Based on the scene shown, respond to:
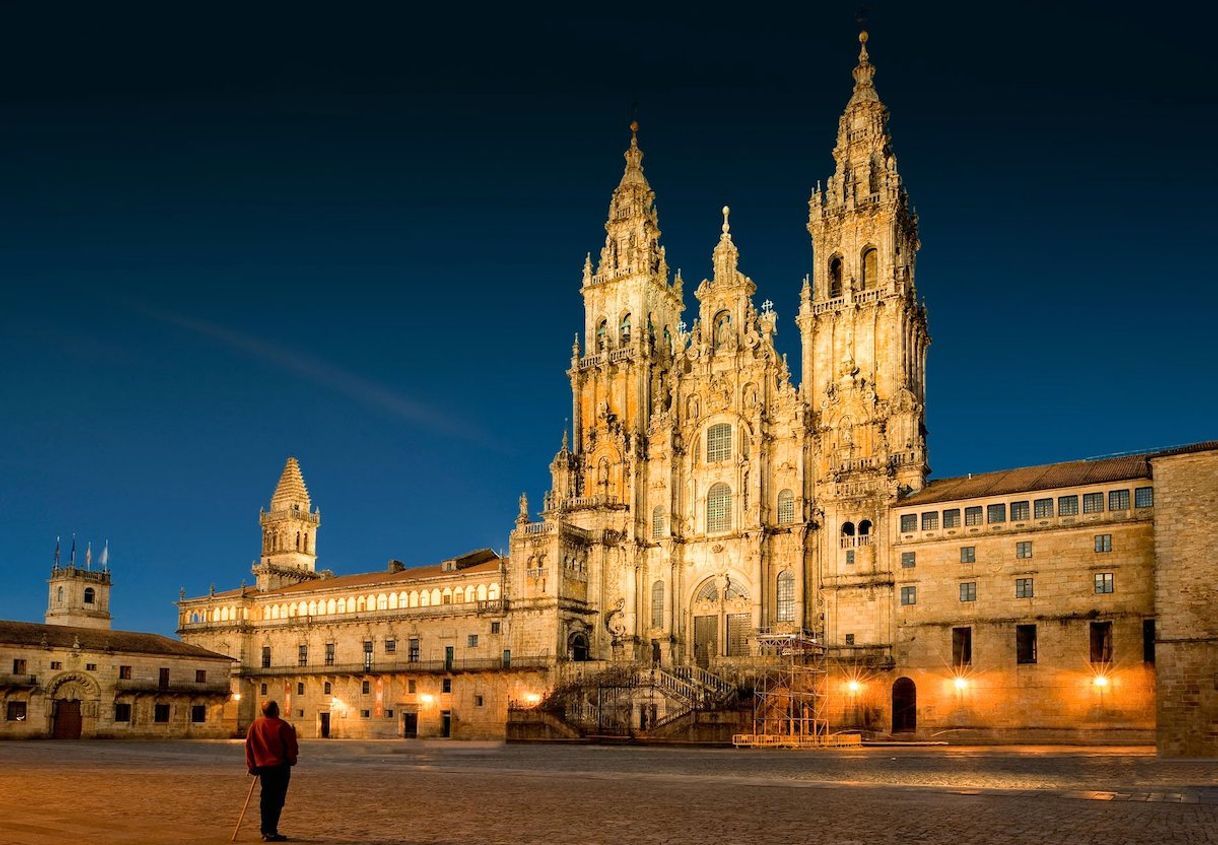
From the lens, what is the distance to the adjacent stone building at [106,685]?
82.4 meters

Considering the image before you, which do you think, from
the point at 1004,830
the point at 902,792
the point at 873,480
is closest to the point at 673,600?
the point at 873,480

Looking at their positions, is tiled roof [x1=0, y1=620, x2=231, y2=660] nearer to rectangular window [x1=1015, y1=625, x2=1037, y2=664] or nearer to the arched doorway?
the arched doorway

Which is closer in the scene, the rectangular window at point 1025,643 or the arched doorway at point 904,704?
the rectangular window at point 1025,643

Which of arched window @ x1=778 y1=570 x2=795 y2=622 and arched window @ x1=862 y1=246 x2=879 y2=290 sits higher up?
arched window @ x1=862 y1=246 x2=879 y2=290

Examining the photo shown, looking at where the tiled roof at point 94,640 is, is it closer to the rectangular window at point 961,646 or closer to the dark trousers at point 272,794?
the rectangular window at point 961,646

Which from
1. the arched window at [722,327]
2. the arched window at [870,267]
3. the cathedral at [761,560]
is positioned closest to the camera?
the cathedral at [761,560]

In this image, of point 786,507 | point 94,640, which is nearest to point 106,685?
point 94,640

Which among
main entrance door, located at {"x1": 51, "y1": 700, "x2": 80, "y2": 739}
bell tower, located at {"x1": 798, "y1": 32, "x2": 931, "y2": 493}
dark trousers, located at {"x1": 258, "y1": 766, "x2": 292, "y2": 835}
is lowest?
main entrance door, located at {"x1": 51, "y1": 700, "x2": 80, "y2": 739}

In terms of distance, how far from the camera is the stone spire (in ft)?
388

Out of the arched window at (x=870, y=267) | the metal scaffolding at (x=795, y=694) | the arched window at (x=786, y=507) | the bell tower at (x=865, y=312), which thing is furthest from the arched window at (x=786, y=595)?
the arched window at (x=870, y=267)

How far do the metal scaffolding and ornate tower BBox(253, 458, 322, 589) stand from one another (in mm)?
58217

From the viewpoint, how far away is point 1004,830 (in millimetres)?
17953

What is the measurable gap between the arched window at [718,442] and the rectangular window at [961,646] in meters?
25.4

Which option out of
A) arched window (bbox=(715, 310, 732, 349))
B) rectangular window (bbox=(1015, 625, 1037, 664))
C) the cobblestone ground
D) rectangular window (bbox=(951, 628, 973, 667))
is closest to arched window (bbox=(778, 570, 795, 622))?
rectangular window (bbox=(951, 628, 973, 667))
